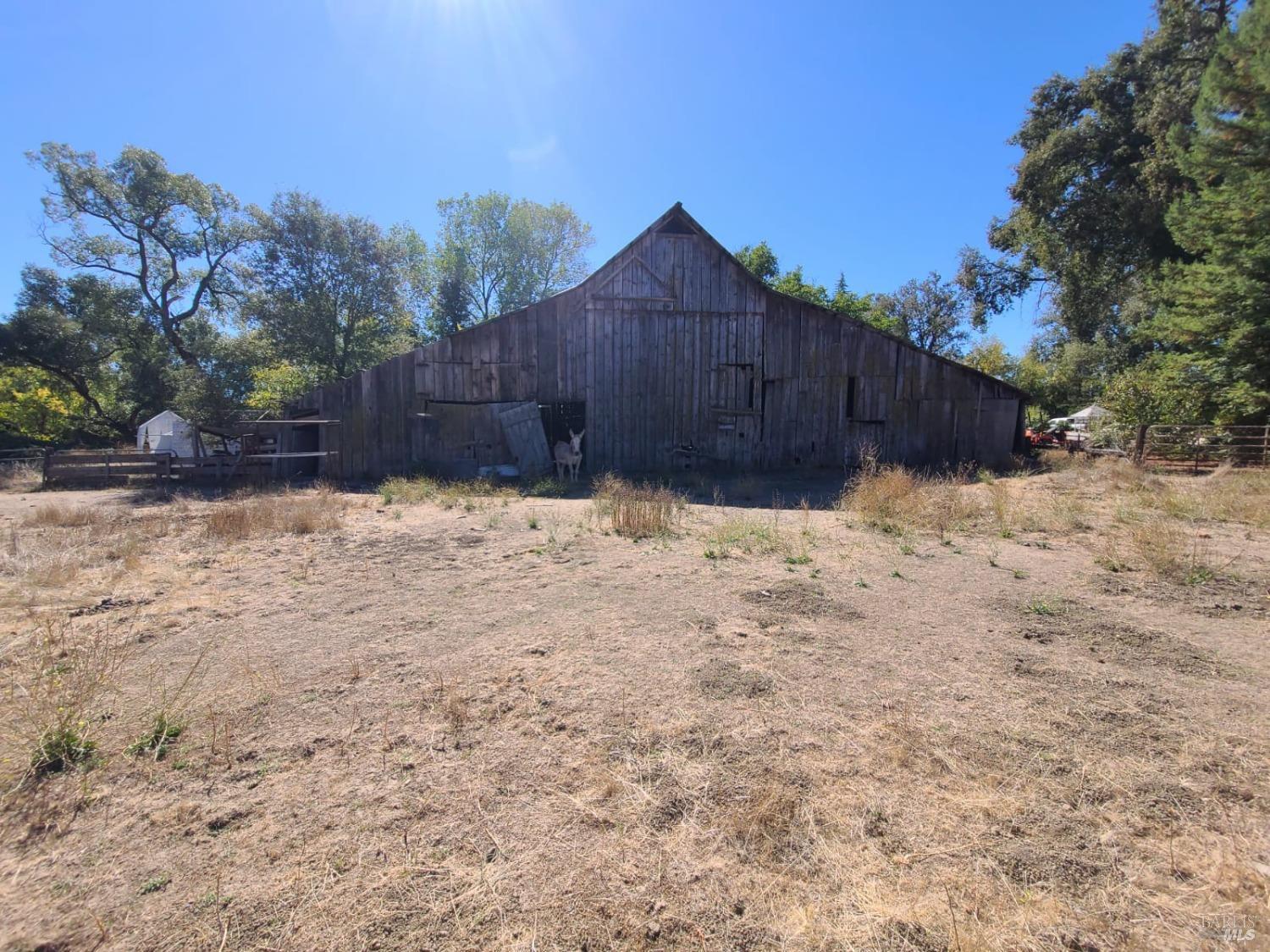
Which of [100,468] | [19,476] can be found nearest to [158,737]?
[100,468]

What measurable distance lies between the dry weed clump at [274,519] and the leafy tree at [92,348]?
26547 millimetres

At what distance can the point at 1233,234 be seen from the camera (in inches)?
615

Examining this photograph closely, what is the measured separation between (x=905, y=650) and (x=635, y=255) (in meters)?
14.9

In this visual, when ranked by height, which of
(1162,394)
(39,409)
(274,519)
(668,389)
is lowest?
(274,519)

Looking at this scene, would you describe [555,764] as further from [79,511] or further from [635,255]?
[635,255]

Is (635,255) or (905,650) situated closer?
(905,650)

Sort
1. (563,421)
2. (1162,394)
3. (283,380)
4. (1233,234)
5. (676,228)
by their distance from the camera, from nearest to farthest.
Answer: (1233,234) < (676,228) < (563,421) < (1162,394) < (283,380)

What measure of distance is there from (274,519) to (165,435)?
2091 cm

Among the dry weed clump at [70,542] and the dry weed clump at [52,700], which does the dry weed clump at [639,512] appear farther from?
the dry weed clump at [70,542]

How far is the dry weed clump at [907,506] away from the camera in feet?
28.4

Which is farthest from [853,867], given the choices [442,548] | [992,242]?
[992,242]

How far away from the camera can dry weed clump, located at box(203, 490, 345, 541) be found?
846 centimetres

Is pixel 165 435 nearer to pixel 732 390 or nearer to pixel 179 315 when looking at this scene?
pixel 179 315

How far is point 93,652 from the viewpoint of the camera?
12.2 feet
